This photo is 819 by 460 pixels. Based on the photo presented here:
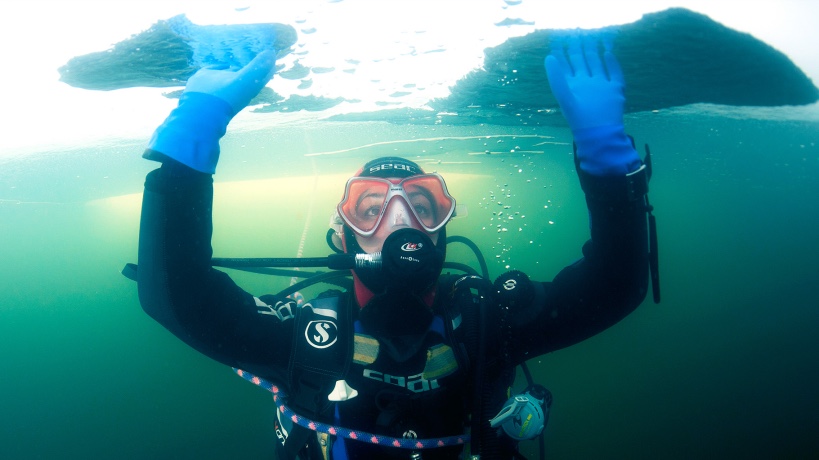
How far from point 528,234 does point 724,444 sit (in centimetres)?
7471

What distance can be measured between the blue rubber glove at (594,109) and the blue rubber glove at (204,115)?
200 centimetres

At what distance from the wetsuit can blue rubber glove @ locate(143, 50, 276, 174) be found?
96 mm

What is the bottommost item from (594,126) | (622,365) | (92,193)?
(622,365)

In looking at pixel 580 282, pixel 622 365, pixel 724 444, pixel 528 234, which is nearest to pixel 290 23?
pixel 580 282

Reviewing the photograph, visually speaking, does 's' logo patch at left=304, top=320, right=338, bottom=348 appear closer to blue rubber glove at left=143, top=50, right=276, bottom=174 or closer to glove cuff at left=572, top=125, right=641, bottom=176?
blue rubber glove at left=143, top=50, right=276, bottom=174

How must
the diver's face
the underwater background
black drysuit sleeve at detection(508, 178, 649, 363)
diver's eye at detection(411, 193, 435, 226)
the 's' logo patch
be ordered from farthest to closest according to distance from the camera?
the underwater background < diver's eye at detection(411, 193, 435, 226) < the diver's face < the 's' logo patch < black drysuit sleeve at detection(508, 178, 649, 363)

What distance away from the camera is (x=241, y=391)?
15234mm

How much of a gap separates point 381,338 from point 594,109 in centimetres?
208

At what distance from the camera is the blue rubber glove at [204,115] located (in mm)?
2143

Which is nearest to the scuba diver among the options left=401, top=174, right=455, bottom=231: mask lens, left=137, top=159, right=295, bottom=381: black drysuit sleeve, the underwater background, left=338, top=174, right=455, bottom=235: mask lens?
left=137, top=159, right=295, bottom=381: black drysuit sleeve

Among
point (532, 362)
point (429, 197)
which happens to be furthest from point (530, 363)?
point (429, 197)

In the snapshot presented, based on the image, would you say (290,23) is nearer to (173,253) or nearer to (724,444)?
(173,253)

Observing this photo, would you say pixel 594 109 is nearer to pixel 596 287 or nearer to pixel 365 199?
pixel 596 287

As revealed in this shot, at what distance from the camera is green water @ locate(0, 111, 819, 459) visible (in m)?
12.2
